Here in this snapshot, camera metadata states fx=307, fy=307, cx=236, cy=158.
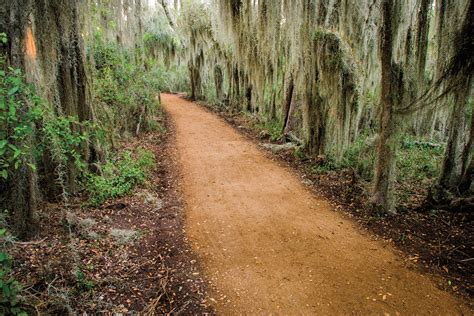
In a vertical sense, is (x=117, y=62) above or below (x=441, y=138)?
above

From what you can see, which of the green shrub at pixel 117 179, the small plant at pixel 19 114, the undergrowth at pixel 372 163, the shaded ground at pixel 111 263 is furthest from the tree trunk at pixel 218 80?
the small plant at pixel 19 114

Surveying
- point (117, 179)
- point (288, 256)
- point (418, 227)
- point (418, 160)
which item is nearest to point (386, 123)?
point (418, 227)

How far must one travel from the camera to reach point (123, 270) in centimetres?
423

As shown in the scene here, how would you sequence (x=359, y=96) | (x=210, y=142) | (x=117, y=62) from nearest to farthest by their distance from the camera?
1. (x=359, y=96)
2. (x=117, y=62)
3. (x=210, y=142)

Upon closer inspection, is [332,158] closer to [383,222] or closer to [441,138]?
[383,222]

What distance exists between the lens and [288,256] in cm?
467

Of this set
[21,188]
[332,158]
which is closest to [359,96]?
[332,158]

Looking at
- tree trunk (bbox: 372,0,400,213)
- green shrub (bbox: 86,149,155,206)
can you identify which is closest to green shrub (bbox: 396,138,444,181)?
tree trunk (bbox: 372,0,400,213)

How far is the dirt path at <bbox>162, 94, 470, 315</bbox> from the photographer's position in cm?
374

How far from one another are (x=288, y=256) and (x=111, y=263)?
258 centimetres

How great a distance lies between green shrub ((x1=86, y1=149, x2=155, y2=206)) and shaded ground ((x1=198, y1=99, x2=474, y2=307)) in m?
4.17

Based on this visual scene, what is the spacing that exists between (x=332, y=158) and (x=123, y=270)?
609 cm

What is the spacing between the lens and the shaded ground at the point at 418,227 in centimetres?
431

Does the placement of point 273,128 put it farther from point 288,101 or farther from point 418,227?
point 418,227
